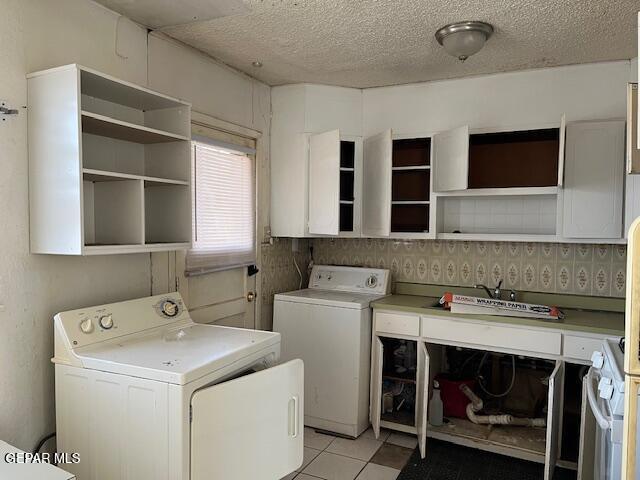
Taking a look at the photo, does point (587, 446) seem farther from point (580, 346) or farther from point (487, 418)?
point (487, 418)

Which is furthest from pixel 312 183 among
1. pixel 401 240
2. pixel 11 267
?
pixel 11 267

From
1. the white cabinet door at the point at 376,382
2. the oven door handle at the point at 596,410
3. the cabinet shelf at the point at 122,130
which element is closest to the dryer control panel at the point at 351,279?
the white cabinet door at the point at 376,382

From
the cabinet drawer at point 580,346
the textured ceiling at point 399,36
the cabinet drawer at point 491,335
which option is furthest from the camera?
the cabinet drawer at point 491,335

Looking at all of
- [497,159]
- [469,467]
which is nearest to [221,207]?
[497,159]

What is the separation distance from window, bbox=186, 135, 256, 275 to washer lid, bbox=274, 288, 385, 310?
0.36 meters

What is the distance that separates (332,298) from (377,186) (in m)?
0.80

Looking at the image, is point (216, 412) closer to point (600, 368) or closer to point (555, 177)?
point (600, 368)

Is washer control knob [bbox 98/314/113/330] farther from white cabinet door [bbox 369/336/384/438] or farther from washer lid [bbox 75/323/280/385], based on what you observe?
white cabinet door [bbox 369/336/384/438]

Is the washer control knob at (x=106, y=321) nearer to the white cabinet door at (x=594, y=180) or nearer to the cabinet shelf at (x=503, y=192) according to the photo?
the cabinet shelf at (x=503, y=192)

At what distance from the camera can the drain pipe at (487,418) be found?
2.90 metres

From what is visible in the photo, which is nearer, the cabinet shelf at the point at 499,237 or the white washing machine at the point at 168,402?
the white washing machine at the point at 168,402

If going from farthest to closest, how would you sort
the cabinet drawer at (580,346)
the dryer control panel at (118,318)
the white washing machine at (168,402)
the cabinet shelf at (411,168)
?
1. the cabinet shelf at (411,168)
2. the cabinet drawer at (580,346)
3. the dryer control panel at (118,318)
4. the white washing machine at (168,402)

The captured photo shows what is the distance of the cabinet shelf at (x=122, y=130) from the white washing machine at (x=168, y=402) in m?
0.74

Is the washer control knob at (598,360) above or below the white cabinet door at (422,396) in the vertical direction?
above
